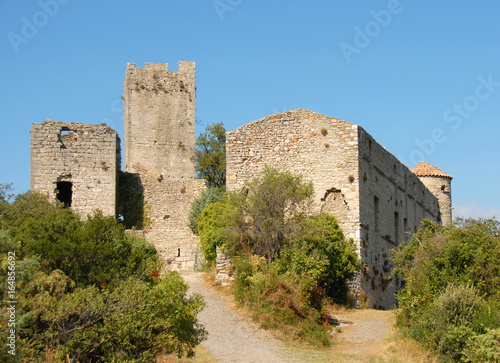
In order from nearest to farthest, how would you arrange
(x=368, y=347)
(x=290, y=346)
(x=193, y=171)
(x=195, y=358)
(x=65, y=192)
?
(x=195, y=358)
(x=290, y=346)
(x=368, y=347)
(x=65, y=192)
(x=193, y=171)

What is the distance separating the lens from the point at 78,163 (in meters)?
26.4

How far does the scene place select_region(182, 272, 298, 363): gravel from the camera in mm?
13703

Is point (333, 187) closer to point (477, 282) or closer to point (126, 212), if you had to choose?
point (477, 282)

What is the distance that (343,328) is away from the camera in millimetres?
17672

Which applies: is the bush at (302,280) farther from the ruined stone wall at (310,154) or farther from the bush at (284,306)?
the ruined stone wall at (310,154)

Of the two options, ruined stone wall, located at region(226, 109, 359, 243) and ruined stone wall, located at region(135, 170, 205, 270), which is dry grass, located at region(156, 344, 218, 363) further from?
ruined stone wall, located at region(135, 170, 205, 270)

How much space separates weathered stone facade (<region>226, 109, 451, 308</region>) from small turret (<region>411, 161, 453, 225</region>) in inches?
509

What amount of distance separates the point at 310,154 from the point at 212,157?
12.2 meters

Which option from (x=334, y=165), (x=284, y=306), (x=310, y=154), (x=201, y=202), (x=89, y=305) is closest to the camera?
(x=89, y=305)

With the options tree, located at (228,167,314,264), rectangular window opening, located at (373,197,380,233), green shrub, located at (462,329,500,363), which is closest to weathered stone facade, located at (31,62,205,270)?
tree, located at (228,167,314,264)

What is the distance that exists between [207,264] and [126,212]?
6.44 meters

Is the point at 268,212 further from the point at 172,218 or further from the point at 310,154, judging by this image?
the point at 172,218

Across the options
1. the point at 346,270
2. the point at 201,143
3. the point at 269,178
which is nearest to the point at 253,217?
the point at 269,178

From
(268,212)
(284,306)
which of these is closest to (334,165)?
(268,212)
